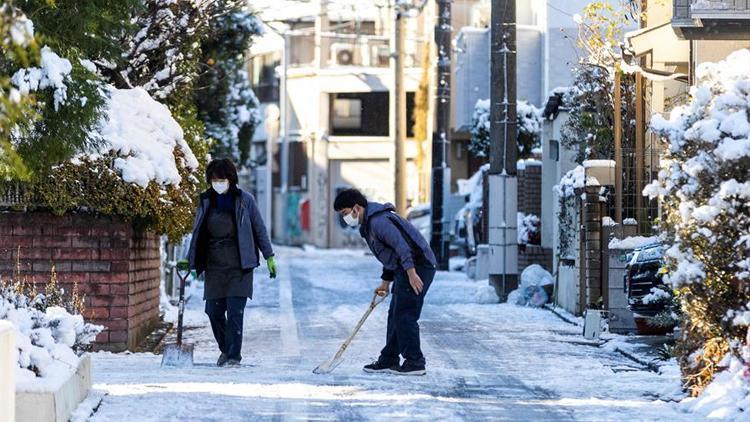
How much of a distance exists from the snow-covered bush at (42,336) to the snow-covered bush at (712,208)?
13.2 ft

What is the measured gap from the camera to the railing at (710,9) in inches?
675

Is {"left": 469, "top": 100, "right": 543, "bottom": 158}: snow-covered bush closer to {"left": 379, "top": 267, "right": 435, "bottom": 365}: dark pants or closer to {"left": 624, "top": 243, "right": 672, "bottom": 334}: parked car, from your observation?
{"left": 624, "top": 243, "right": 672, "bottom": 334}: parked car

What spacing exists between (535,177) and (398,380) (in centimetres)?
1622

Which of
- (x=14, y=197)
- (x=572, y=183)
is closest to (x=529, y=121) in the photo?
(x=572, y=183)

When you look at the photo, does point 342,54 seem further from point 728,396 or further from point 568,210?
point 728,396

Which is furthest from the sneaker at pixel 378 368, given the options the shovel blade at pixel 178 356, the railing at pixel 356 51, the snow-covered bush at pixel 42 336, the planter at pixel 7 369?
the railing at pixel 356 51

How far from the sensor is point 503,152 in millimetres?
23297

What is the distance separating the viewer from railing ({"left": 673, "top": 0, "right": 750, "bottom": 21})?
17156 millimetres

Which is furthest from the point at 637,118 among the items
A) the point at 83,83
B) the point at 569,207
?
the point at 83,83

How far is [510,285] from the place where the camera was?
76.8 feet

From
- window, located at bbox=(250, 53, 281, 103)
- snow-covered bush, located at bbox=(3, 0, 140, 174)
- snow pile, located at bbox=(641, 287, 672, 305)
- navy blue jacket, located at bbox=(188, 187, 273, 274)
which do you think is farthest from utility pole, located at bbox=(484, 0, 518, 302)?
window, located at bbox=(250, 53, 281, 103)

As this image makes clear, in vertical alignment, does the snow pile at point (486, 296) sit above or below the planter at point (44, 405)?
below

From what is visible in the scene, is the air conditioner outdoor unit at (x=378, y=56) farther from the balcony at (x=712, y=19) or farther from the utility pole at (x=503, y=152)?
the balcony at (x=712, y=19)

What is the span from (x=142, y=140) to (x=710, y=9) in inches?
280
